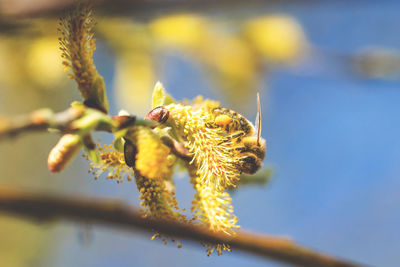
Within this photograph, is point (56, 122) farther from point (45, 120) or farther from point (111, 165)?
point (111, 165)

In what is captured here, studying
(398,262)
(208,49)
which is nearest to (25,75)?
(208,49)

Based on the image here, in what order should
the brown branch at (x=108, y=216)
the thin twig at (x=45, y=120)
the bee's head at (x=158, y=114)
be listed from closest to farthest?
1. the thin twig at (x=45, y=120)
2. the bee's head at (x=158, y=114)
3. the brown branch at (x=108, y=216)

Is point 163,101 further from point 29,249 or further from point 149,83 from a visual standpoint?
point 29,249

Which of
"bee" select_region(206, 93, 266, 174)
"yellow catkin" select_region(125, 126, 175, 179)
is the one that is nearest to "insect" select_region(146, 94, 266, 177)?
"bee" select_region(206, 93, 266, 174)

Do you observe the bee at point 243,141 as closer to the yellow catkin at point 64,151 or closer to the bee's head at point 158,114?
the bee's head at point 158,114

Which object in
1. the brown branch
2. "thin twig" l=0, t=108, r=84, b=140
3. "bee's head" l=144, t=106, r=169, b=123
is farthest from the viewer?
the brown branch

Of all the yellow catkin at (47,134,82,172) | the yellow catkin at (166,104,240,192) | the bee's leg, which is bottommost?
the yellow catkin at (47,134,82,172)

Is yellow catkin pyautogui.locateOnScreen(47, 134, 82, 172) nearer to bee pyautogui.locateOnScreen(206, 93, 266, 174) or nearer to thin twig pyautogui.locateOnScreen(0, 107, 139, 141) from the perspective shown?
thin twig pyautogui.locateOnScreen(0, 107, 139, 141)

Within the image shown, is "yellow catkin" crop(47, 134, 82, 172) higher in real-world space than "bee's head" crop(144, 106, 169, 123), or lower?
lower

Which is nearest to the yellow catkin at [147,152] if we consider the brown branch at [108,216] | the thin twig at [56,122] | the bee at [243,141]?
the thin twig at [56,122]
